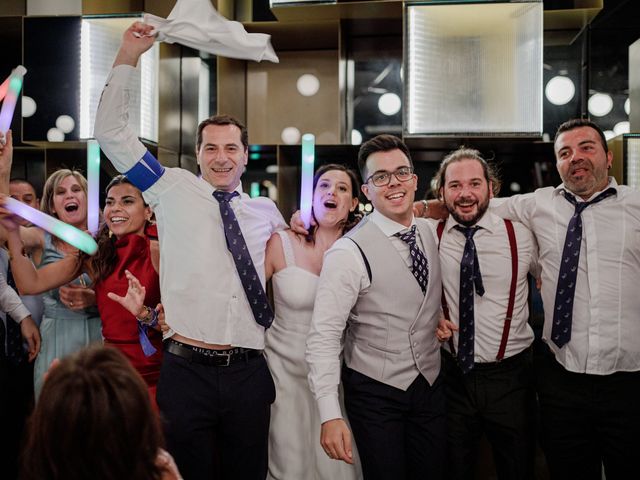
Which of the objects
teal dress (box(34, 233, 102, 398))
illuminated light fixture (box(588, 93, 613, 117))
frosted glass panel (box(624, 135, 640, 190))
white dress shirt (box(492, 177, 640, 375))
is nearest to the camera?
white dress shirt (box(492, 177, 640, 375))

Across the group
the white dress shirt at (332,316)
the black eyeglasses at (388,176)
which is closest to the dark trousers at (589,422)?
the white dress shirt at (332,316)

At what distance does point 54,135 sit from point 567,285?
264cm

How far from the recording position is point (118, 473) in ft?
3.34

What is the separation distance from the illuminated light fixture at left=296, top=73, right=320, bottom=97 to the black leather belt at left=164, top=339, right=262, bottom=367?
229 cm

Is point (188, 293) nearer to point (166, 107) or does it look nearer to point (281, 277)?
point (281, 277)

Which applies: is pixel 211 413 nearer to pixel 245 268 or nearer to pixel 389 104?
pixel 245 268

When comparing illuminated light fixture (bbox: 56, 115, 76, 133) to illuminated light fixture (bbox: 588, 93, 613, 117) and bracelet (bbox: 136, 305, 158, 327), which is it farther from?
illuminated light fixture (bbox: 588, 93, 613, 117)

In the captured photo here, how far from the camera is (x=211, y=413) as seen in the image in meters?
1.97

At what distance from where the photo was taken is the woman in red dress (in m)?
2.24

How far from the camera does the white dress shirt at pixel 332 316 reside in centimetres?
189

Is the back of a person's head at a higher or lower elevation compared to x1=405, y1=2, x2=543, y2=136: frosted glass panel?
lower

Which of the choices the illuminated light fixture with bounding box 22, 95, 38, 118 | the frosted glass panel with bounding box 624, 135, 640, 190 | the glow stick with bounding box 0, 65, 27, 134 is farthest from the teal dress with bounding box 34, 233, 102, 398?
the frosted glass panel with bounding box 624, 135, 640, 190

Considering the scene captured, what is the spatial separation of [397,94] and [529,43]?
0.92 metres

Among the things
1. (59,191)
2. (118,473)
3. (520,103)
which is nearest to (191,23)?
(59,191)
